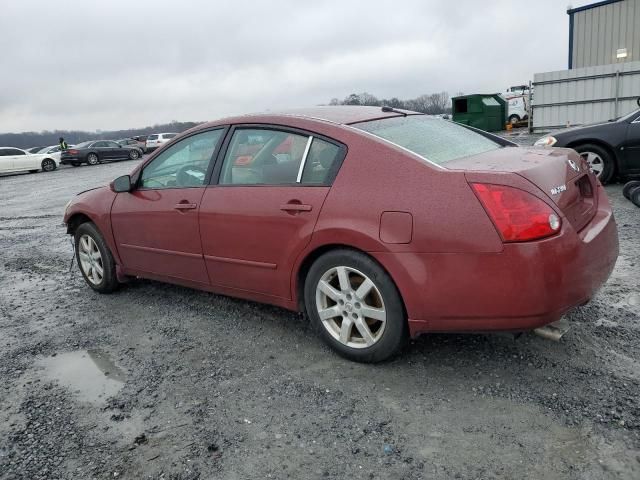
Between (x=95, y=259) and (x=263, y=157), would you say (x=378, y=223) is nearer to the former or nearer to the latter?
(x=263, y=157)

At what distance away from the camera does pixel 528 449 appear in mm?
2354

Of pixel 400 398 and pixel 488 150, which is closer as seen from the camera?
pixel 400 398

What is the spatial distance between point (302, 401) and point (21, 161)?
3042 cm

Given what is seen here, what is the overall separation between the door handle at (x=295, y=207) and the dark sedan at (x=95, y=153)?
31.4 metres

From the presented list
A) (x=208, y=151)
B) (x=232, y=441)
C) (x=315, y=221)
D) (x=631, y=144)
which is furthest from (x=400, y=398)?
(x=631, y=144)

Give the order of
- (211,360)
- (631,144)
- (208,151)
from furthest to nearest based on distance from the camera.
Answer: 1. (631,144)
2. (208,151)
3. (211,360)

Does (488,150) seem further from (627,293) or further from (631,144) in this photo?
(631,144)

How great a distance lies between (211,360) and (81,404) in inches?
31.3

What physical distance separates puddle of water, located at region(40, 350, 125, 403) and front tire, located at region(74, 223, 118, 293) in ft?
4.00

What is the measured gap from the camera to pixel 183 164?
4215 mm

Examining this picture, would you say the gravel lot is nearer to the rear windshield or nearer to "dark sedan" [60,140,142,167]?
the rear windshield

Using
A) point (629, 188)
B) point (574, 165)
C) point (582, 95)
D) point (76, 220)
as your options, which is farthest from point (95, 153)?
point (574, 165)

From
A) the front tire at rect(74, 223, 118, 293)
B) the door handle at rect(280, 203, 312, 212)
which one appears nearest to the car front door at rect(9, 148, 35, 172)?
the front tire at rect(74, 223, 118, 293)

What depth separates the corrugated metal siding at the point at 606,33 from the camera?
19981mm
